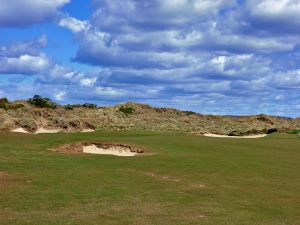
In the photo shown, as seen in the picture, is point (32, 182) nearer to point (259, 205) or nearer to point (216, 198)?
point (216, 198)

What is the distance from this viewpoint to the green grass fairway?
14312mm

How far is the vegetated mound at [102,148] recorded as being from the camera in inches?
1280

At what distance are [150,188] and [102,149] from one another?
16062 millimetres

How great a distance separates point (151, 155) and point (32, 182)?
1205cm

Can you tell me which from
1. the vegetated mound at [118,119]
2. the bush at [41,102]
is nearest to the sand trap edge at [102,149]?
the vegetated mound at [118,119]

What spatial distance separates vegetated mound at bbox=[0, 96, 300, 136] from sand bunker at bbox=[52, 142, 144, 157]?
15007mm

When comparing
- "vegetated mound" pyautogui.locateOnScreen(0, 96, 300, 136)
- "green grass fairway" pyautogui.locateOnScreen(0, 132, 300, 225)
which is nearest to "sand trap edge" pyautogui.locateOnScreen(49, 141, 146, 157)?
"green grass fairway" pyautogui.locateOnScreen(0, 132, 300, 225)

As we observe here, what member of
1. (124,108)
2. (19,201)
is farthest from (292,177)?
(124,108)

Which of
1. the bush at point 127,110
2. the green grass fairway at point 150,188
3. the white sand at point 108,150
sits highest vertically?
the bush at point 127,110

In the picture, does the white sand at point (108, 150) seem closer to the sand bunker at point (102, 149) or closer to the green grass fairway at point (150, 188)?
the sand bunker at point (102, 149)

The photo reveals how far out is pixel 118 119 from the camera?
7294 cm

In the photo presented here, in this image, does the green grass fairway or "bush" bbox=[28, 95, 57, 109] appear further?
"bush" bbox=[28, 95, 57, 109]

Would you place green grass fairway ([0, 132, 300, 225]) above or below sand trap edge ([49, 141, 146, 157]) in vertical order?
below

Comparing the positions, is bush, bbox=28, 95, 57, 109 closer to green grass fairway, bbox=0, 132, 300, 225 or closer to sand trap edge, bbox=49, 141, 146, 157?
sand trap edge, bbox=49, 141, 146, 157
